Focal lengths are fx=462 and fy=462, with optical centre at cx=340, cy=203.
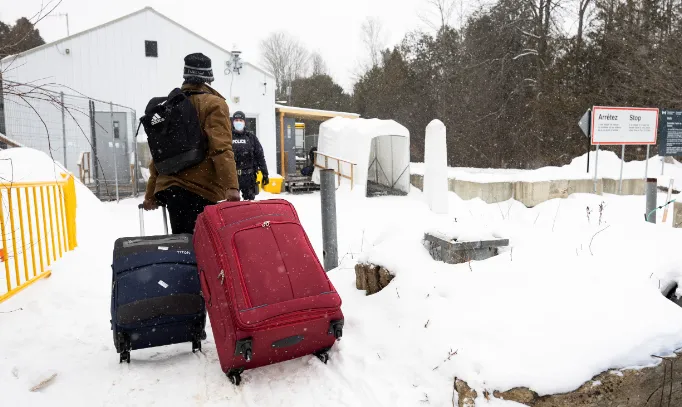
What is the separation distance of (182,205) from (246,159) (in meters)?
3.27

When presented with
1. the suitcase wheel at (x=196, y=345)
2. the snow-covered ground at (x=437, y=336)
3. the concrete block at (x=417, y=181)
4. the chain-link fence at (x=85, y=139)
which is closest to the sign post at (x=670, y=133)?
the concrete block at (x=417, y=181)

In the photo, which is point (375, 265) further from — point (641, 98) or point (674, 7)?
point (674, 7)

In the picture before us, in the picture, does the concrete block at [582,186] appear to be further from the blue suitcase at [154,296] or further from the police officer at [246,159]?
the blue suitcase at [154,296]

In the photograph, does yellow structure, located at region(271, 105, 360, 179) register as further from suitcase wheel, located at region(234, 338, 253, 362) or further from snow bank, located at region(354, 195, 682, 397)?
suitcase wheel, located at region(234, 338, 253, 362)

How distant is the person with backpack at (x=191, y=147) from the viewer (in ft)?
9.95

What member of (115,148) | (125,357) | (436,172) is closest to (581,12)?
(436,172)

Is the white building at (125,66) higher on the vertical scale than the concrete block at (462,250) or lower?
higher

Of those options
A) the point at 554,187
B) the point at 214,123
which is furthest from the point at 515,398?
the point at 554,187

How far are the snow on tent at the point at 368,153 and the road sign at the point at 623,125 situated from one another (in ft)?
18.3

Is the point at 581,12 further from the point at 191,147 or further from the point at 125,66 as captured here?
the point at 191,147

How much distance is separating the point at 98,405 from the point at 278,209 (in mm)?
1400

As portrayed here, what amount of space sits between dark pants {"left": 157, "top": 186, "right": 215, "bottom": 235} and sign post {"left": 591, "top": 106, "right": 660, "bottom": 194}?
1029 centimetres

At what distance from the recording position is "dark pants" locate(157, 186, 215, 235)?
3.19m

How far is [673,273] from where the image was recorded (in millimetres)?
2922
